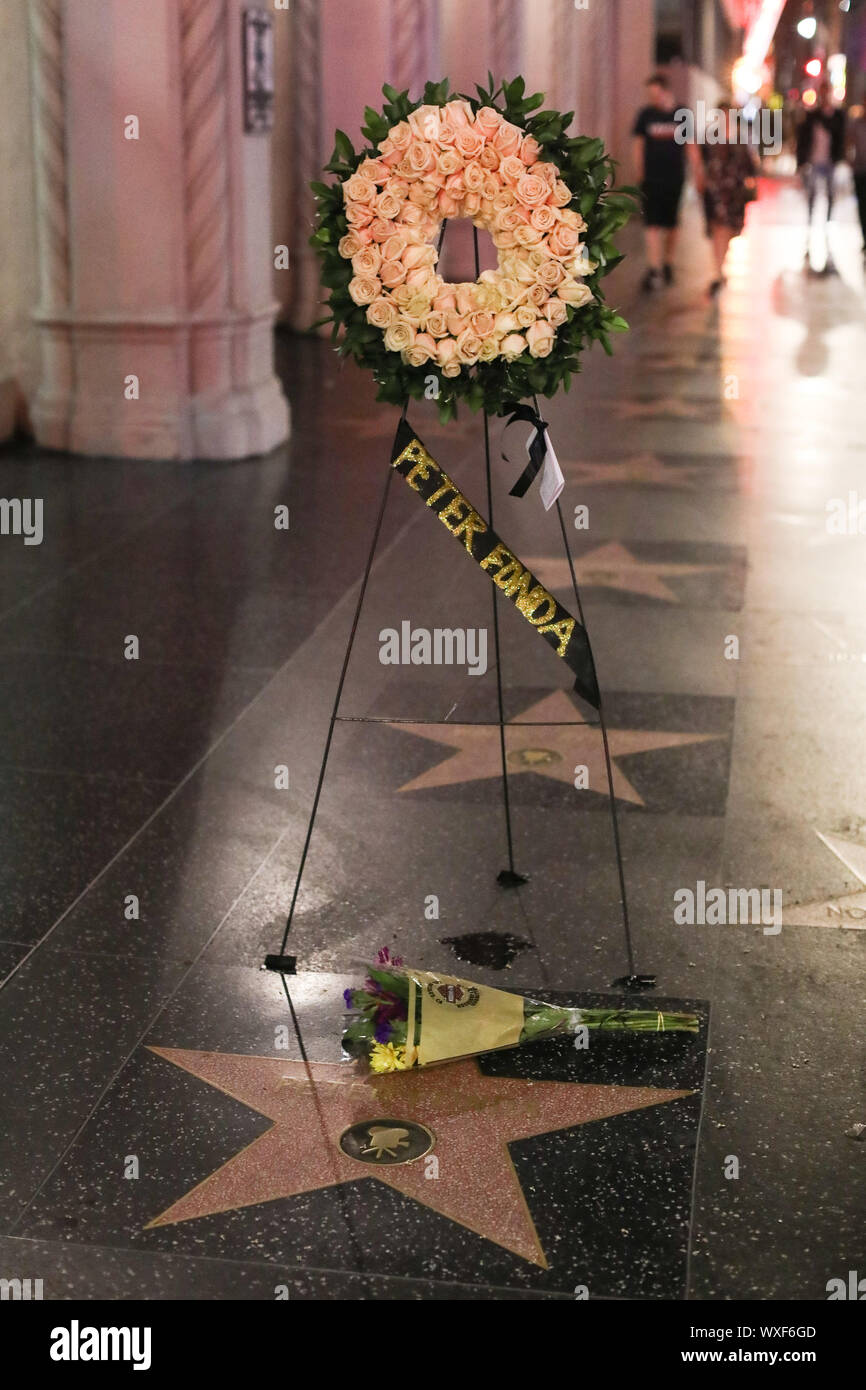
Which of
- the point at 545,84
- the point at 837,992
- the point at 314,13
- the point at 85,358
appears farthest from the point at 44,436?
the point at 545,84

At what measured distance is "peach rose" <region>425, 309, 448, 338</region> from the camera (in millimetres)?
3545

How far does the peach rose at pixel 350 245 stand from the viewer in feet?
11.7

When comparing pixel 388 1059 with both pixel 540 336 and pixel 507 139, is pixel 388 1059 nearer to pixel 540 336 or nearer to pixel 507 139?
pixel 540 336

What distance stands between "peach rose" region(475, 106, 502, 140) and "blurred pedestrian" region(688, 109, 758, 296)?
12846 mm

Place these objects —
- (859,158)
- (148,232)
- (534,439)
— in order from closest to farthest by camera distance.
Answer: (534,439) → (148,232) → (859,158)

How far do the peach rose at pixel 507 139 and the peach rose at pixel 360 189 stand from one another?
26 centimetres

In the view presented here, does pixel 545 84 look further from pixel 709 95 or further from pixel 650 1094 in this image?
pixel 709 95

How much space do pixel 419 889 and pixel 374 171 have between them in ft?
5.94

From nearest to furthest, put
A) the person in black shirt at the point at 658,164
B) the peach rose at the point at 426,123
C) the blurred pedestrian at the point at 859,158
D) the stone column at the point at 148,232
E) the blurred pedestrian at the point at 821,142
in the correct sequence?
the peach rose at the point at 426,123 < the stone column at the point at 148,232 < the blurred pedestrian at the point at 859,158 < the person in black shirt at the point at 658,164 < the blurred pedestrian at the point at 821,142

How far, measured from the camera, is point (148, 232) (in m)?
9.34

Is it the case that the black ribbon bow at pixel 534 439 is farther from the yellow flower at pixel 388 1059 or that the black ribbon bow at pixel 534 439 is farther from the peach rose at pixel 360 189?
the yellow flower at pixel 388 1059

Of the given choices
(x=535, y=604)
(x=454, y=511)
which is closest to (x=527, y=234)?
(x=454, y=511)

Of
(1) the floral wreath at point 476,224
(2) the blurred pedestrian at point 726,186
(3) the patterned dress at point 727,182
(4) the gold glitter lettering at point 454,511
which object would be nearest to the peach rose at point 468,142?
(1) the floral wreath at point 476,224

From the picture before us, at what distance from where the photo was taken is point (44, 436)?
980 cm
